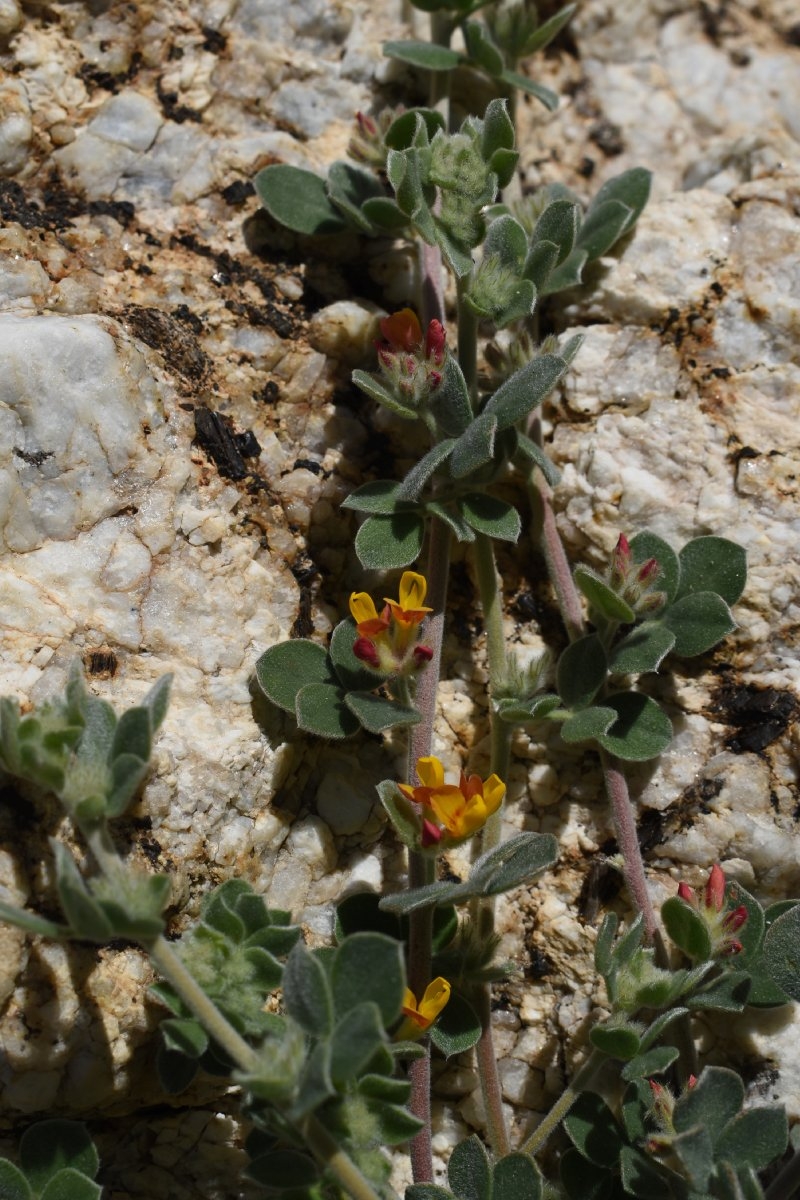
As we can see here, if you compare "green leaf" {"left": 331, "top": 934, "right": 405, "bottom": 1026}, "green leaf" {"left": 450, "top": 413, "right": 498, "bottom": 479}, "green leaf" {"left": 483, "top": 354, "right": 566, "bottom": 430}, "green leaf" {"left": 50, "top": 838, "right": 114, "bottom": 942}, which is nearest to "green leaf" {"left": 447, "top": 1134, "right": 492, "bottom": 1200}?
"green leaf" {"left": 331, "top": 934, "right": 405, "bottom": 1026}

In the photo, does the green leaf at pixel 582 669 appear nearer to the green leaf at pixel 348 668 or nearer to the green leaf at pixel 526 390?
the green leaf at pixel 348 668

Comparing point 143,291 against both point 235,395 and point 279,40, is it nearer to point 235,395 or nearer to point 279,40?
point 235,395

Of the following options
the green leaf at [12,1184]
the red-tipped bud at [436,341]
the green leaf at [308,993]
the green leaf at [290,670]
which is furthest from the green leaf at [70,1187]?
the red-tipped bud at [436,341]

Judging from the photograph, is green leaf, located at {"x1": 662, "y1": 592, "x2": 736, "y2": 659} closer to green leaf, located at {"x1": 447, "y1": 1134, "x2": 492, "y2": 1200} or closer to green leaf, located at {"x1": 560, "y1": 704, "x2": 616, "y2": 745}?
green leaf, located at {"x1": 560, "y1": 704, "x2": 616, "y2": 745}

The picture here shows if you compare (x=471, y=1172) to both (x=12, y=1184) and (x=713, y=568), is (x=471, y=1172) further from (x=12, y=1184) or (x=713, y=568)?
(x=713, y=568)

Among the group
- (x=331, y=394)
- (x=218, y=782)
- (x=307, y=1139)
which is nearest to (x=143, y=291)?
(x=331, y=394)

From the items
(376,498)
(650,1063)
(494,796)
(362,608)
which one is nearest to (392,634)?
(362,608)
